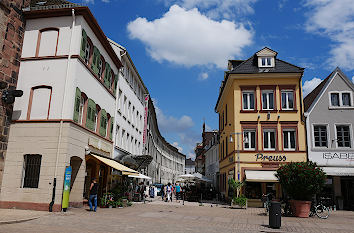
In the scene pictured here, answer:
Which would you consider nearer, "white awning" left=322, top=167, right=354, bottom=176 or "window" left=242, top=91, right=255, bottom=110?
"white awning" left=322, top=167, right=354, bottom=176

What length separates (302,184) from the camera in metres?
17.7

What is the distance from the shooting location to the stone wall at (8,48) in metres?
16.6

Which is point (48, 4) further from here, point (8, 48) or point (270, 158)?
point (270, 158)

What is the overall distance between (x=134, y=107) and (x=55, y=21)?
55.4 ft

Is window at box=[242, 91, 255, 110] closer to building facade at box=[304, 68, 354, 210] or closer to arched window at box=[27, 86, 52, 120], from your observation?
building facade at box=[304, 68, 354, 210]

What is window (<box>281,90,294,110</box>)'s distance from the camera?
28.0m

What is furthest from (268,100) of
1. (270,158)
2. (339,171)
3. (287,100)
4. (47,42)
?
(47,42)

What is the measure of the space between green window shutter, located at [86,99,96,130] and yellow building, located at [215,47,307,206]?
11.5 metres

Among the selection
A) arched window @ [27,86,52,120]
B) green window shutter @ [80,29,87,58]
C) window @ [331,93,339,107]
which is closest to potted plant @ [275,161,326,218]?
window @ [331,93,339,107]

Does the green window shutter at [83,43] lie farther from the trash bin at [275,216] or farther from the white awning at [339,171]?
the white awning at [339,171]

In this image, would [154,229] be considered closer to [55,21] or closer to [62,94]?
[62,94]

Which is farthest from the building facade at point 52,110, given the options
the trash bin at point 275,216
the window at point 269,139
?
the window at point 269,139

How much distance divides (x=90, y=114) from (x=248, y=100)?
14.4 m

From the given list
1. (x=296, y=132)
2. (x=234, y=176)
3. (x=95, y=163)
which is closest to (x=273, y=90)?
(x=296, y=132)
